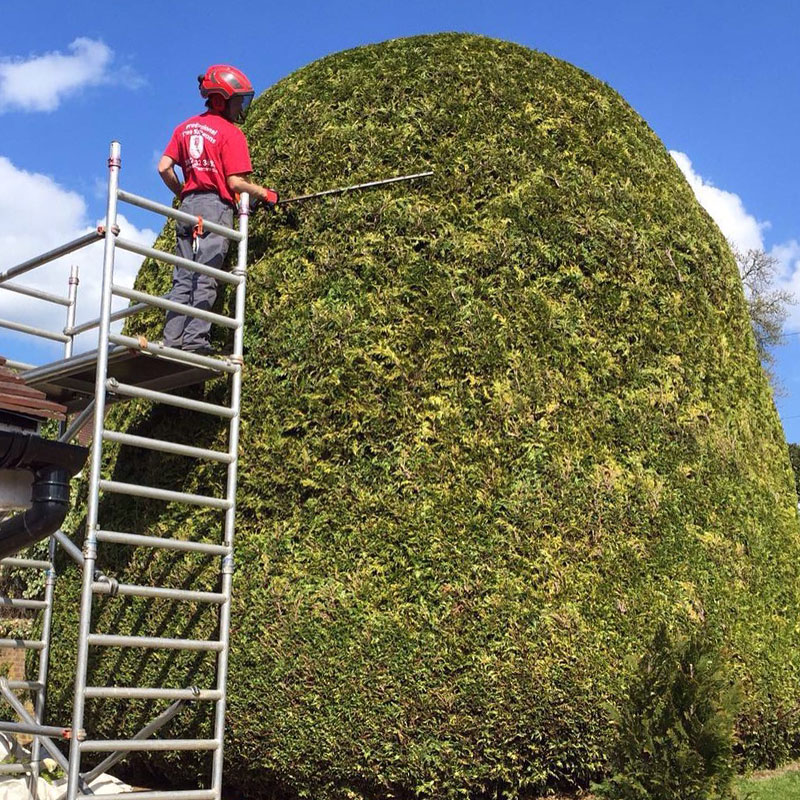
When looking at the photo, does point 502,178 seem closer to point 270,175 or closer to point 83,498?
point 270,175

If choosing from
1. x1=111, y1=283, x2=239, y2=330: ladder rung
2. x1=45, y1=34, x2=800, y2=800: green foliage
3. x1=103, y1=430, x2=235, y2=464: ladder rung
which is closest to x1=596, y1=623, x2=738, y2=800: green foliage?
x1=45, y1=34, x2=800, y2=800: green foliage

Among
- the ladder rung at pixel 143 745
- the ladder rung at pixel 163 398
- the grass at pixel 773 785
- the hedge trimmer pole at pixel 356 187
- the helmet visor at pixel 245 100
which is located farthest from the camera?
the helmet visor at pixel 245 100

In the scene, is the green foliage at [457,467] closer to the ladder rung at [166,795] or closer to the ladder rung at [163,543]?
the ladder rung at [163,543]

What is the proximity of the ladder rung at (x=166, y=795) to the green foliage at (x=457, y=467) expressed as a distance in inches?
18.8

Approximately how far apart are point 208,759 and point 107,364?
258cm

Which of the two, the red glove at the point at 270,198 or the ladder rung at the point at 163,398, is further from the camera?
the red glove at the point at 270,198

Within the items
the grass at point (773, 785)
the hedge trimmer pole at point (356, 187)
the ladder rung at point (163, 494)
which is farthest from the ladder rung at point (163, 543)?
the grass at point (773, 785)

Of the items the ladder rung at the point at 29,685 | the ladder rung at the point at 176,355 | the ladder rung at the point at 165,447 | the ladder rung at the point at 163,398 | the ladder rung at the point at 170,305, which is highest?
the ladder rung at the point at 170,305

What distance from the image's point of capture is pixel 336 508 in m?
6.46

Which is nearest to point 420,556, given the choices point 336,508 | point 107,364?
point 336,508

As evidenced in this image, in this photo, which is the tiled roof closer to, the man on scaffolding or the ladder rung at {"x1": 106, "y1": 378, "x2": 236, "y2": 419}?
the ladder rung at {"x1": 106, "y1": 378, "x2": 236, "y2": 419}

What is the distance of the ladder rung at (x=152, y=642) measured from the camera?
554cm

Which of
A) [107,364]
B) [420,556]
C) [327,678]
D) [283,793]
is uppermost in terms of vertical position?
[107,364]

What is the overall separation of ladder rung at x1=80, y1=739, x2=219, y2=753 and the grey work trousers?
8.00 ft
